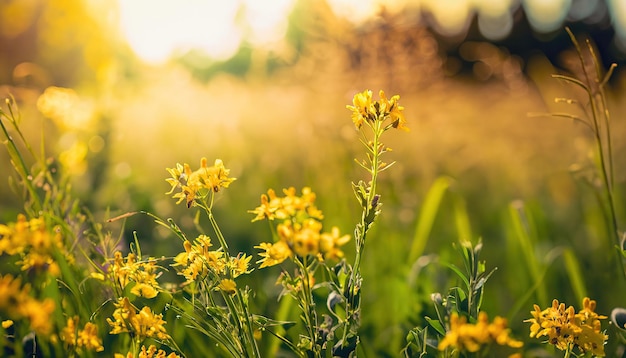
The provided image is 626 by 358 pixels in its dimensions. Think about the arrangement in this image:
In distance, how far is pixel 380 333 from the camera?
157cm

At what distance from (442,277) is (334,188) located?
640mm

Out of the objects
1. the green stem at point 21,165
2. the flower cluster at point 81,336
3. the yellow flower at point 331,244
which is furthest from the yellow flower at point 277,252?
the green stem at point 21,165

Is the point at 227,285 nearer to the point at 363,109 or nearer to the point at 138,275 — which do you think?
the point at 138,275

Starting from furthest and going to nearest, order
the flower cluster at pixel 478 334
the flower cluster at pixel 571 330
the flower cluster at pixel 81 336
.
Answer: the flower cluster at pixel 81 336 → the flower cluster at pixel 571 330 → the flower cluster at pixel 478 334

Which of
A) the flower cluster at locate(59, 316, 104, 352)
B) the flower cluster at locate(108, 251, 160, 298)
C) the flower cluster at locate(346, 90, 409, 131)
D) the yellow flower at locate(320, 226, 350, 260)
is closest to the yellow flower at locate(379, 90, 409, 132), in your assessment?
the flower cluster at locate(346, 90, 409, 131)

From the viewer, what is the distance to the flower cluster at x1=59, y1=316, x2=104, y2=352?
0.83m

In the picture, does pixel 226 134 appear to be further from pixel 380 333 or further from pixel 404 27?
pixel 380 333

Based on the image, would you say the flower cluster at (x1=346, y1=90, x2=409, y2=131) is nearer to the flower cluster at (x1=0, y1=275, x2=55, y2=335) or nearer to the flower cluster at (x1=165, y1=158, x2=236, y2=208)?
the flower cluster at (x1=165, y1=158, x2=236, y2=208)

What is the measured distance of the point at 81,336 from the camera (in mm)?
860

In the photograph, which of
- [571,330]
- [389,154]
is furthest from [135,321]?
[389,154]

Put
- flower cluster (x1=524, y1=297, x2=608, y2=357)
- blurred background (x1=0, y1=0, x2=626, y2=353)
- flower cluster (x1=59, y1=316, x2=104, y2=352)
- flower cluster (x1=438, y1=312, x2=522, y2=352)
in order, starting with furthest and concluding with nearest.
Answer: blurred background (x1=0, y1=0, x2=626, y2=353) < flower cluster (x1=59, y1=316, x2=104, y2=352) < flower cluster (x1=524, y1=297, x2=608, y2=357) < flower cluster (x1=438, y1=312, x2=522, y2=352)

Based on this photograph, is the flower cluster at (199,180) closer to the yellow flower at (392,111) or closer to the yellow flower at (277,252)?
the yellow flower at (277,252)

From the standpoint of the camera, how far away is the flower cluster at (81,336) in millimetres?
829

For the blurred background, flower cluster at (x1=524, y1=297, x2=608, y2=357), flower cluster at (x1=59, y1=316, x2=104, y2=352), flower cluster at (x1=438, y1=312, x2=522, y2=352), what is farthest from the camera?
the blurred background
